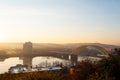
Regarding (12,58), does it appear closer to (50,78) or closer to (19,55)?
(19,55)

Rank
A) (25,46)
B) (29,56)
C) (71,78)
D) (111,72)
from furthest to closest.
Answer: (25,46) → (29,56) → (71,78) → (111,72)

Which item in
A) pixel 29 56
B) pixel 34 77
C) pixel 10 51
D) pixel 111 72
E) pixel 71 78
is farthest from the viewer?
pixel 10 51

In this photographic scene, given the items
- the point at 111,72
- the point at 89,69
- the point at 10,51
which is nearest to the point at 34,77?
the point at 111,72

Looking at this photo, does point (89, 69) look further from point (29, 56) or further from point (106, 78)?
point (29, 56)

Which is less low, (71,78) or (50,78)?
(50,78)

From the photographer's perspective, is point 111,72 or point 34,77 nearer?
point 34,77

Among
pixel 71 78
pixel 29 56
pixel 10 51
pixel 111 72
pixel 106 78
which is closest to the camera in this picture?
pixel 106 78

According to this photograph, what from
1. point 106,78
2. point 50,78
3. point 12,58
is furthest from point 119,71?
point 12,58

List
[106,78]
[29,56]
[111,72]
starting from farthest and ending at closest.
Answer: [29,56] → [111,72] → [106,78]

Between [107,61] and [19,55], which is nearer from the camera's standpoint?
[107,61]
